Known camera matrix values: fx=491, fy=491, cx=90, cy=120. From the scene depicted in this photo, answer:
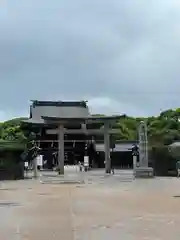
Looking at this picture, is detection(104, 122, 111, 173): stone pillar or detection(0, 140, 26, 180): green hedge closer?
detection(0, 140, 26, 180): green hedge

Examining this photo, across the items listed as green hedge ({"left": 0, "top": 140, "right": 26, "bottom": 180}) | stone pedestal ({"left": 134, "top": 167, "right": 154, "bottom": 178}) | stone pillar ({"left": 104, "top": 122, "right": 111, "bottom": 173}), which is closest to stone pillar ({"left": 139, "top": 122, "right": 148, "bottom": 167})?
stone pedestal ({"left": 134, "top": 167, "right": 154, "bottom": 178})

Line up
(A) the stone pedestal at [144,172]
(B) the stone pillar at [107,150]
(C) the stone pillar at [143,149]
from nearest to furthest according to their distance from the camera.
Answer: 1. (A) the stone pedestal at [144,172]
2. (C) the stone pillar at [143,149]
3. (B) the stone pillar at [107,150]

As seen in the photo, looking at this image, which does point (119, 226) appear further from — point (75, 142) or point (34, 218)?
point (75, 142)

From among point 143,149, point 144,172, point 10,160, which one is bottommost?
point 144,172

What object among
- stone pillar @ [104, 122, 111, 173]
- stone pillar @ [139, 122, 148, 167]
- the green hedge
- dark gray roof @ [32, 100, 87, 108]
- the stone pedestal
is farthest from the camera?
dark gray roof @ [32, 100, 87, 108]

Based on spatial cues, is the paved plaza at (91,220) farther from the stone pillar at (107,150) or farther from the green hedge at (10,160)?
the stone pillar at (107,150)

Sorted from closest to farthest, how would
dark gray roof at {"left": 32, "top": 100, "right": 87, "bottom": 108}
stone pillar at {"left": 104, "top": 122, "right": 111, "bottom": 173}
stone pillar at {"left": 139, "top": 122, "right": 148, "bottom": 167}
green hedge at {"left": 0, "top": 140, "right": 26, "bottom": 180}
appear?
green hedge at {"left": 0, "top": 140, "right": 26, "bottom": 180}
stone pillar at {"left": 139, "top": 122, "right": 148, "bottom": 167}
stone pillar at {"left": 104, "top": 122, "right": 111, "bottom": 173}
dark gray roof at {"left": 32, "top": 100, "right": 87, "bottom": 108}

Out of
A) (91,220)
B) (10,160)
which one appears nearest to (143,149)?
(10,160)

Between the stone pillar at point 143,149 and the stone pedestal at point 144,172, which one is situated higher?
the stone pillar at point 143,149

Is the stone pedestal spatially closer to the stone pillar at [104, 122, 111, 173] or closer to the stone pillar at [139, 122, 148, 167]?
the stone pillar at [139, 122, 148, 167]

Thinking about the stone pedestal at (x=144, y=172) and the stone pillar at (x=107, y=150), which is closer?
the stone pedestal at (x=144, y=172)

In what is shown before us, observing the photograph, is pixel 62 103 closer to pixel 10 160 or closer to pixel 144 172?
pixel 10 160

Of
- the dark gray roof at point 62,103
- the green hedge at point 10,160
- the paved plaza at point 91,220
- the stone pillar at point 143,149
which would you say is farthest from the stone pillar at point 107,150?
the paved plaza at point 91,220

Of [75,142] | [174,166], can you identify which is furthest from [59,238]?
[75,142]
